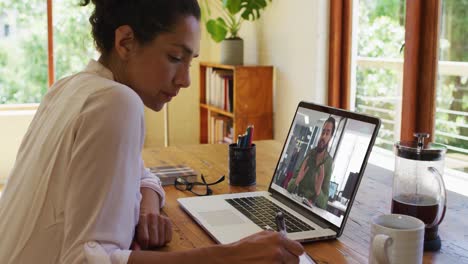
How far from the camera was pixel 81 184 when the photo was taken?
85cm

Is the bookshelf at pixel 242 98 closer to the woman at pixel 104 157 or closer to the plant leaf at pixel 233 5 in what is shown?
the plant leaf at pixel 233 5

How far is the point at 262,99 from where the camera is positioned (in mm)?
3660

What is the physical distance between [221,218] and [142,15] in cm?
51

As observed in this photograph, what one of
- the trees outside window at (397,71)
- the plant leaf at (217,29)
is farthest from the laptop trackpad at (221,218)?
the plant leaf at (217,29)

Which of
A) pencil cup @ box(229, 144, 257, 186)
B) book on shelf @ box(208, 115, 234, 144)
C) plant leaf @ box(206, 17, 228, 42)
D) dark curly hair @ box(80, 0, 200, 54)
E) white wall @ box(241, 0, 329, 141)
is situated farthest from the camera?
book on shelf @ box(208, 115, 234, 144)

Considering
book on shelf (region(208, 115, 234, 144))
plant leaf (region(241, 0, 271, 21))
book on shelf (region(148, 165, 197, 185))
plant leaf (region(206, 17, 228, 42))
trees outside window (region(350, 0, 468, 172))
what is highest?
plant leaf (region(241, 0, 271, 21))

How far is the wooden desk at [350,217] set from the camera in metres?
1.09

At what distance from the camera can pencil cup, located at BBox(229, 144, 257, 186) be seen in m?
→ 1.58

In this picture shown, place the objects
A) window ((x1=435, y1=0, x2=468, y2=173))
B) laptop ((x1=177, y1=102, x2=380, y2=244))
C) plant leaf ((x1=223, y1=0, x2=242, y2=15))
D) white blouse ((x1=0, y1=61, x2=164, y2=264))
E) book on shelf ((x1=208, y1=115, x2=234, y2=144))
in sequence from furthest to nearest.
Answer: book on shelf ((x1=208, y1=115, x2=234, y2=144)) < plant leaf ((x1=223, y1=0, x2=242, y2=15)) < window ((x1=435, y1=0, x2=468, y2=173)) < laptop ((x1=177, y1=102, x2=380, y2=244)) < white blouse ((x1=0, y1=61, x2=164, y2=264))

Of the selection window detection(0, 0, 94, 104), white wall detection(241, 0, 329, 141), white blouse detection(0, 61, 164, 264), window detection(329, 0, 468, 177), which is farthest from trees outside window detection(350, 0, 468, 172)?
window detection(0, 0, 94, 104)

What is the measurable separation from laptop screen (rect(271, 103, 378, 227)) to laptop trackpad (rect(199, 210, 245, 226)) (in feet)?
0.56

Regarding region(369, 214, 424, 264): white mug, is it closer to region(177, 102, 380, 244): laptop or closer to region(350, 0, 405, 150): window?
region(177, 102, 380, 244): laptop

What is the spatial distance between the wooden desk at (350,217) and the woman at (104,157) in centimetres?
17

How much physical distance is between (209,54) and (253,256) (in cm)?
389
